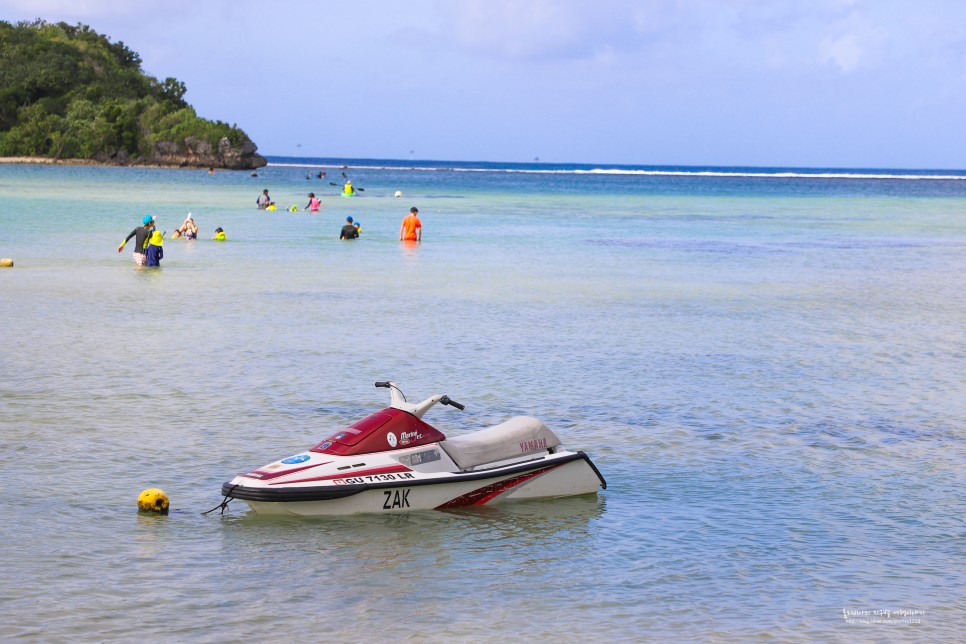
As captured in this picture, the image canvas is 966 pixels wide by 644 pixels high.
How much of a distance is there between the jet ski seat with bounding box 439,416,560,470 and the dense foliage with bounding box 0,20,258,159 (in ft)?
509

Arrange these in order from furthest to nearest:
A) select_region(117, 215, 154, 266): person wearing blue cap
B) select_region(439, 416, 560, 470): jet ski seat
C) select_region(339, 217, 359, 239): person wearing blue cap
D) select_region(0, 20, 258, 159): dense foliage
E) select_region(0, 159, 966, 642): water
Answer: select_region(0, 20, 258, 159): dense foliage → select_region(339, 217, 359, 239): person wearing blue cap → select_region(117, 215, 154, 266): person wearing blue cap → select_region(439, 416, 560, 470): jet ski seat → select_region(0, 159, 966, 642): water

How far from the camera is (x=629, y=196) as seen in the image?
336ft

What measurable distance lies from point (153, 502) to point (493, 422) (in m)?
4.90

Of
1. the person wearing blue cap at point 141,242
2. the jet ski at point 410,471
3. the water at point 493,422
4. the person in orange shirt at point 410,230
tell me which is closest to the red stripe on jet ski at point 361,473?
the jet ski at point 410,471

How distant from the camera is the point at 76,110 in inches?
6344

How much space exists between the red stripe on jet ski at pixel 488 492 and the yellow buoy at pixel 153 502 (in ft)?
7.81

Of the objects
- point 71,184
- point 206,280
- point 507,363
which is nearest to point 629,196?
point 71,184

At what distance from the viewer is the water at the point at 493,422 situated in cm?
880

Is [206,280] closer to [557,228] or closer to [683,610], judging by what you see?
[683,610]

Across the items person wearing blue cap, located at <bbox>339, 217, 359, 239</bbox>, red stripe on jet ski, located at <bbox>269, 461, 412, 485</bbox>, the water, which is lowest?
person wearing blue cap, located at <bbox>339, 217, 359, 239</bbox>

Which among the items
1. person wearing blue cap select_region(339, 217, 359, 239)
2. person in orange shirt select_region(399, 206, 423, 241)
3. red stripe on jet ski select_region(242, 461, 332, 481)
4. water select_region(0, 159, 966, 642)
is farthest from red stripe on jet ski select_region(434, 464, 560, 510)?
person wearing blue cap select_region(339, 217, 359, 239)

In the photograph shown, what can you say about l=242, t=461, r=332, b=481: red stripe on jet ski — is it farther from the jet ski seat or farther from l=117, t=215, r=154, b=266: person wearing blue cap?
l=117, t=215, r=154, b=266: person wearing blue cap

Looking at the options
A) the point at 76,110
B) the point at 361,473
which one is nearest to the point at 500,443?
the point at 361,473

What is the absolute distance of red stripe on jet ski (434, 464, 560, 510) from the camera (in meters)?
11.1
